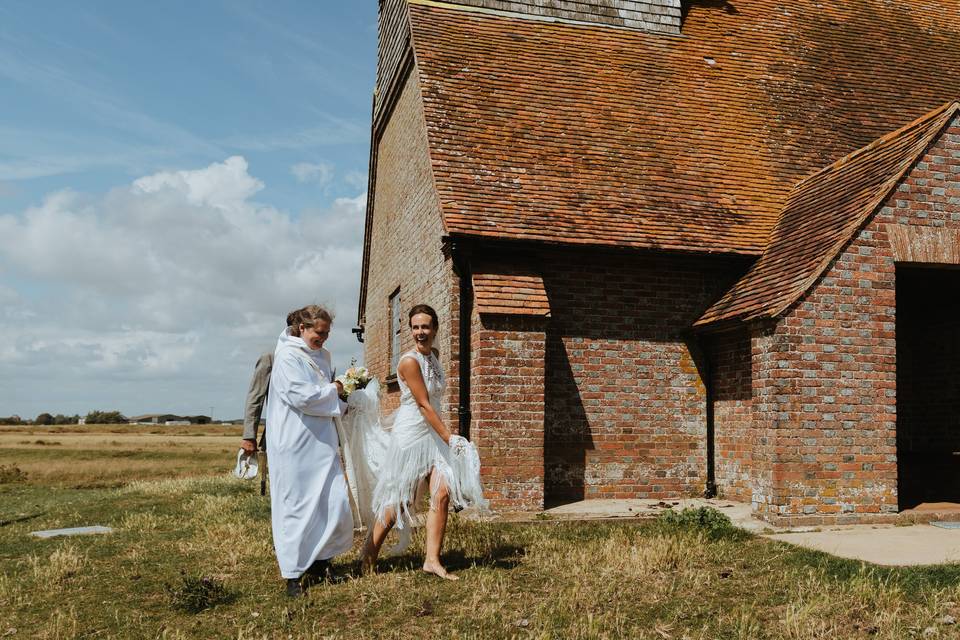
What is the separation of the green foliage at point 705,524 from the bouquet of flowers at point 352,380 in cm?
320

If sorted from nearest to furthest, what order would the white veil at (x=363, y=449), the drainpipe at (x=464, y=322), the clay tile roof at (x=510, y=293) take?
the white veil at (x=363, y=449), the clay tile roof at (x=510, y=293), the drainpipe at (x=464, y=322)

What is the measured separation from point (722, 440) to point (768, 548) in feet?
11.8

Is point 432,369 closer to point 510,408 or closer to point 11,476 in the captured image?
point 510,408

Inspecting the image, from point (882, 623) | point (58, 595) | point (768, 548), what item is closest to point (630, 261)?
point (768, 548)

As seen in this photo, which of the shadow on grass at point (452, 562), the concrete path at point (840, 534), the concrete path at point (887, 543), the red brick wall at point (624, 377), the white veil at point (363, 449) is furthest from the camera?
the red brick wall at point (624, 377)

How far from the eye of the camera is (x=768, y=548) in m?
7.34

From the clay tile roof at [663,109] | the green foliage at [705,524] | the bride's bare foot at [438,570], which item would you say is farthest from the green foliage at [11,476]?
the green foliage at [705,524]

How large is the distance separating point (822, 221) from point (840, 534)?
3.86 m

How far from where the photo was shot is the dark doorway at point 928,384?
11.3 m

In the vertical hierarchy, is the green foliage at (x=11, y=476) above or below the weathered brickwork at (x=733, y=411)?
below

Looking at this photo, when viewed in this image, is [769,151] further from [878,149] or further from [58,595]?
[58,595]

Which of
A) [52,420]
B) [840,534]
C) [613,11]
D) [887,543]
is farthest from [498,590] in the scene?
[52,420]

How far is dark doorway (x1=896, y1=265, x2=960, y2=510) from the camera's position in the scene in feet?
37.0

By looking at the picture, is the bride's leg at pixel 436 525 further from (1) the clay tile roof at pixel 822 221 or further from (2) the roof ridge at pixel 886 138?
(2) the roof ridge at pixel 886 138
